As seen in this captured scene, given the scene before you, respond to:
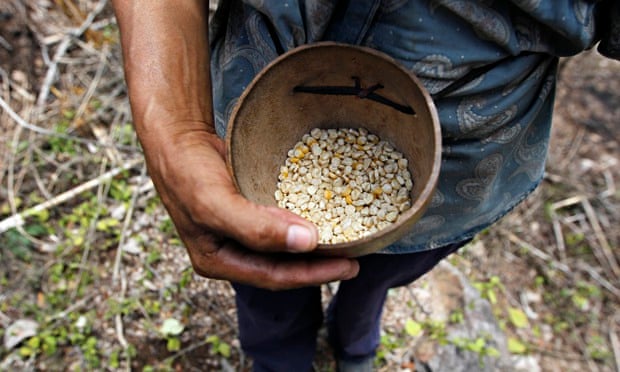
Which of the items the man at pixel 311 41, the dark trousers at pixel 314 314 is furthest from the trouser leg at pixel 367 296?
the man at pixel 311 41

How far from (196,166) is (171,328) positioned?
45.9 inches

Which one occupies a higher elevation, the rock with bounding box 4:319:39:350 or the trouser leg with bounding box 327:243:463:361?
the trouser leg with bounding box 327:243:463:361

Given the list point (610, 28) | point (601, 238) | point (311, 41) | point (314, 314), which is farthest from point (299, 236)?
point (601, 238)

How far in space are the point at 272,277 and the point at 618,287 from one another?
1999 mm

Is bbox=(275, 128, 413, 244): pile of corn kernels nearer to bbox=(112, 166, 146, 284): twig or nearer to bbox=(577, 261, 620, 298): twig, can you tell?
bbox=(112, 166, 146, 284): twig

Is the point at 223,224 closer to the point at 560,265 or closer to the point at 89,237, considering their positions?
the point at 89,237

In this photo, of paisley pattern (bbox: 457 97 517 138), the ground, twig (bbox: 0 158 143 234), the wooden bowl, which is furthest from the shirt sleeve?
twig (bbox: 0 158 143 234)

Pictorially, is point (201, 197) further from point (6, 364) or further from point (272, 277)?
point (6, 364)

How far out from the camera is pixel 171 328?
176cm

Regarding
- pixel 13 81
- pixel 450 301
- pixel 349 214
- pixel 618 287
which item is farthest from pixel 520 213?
pixel 13 81

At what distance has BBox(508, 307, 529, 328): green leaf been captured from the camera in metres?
2.08

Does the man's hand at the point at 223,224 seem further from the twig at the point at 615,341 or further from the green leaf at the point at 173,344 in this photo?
the twig at the point at 615,341

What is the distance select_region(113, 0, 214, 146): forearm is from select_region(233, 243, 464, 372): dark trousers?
1.53 ft

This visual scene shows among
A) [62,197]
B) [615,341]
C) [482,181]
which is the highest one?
[482,181]
